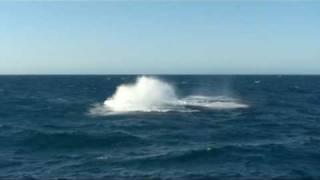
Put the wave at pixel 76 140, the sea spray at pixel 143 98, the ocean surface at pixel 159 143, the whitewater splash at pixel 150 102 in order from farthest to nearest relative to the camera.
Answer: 1. the sea spray at pixel 143 98
2. the whitewater splash at pixel 150 102
3. the wave at pixel 76 140
4. the ocean surface at pixel 159 143

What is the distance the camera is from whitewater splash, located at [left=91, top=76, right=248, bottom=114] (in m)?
52.1

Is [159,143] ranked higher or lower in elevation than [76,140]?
lower

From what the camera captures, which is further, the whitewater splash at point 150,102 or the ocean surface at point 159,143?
the whitewater splash at point 150,102

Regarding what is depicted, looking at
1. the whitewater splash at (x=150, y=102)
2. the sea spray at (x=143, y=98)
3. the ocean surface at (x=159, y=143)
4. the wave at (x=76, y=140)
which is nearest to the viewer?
the ocean surface at (x=159, y=143)

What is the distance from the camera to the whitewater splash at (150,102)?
52.1 m

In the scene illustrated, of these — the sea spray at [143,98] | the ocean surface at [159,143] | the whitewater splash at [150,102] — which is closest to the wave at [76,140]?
the ocean surface at [159,143]

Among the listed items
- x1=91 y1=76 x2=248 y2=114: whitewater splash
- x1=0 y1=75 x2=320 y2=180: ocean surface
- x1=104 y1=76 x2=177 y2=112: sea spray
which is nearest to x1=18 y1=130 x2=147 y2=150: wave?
x1=0 y1=75 x2=320 y2=180: ocean surface

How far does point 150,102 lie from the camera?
5906 centimetres

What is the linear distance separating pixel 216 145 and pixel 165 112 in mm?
18193

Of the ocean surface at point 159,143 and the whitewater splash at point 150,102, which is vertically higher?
the whitewater splash at point 150,102

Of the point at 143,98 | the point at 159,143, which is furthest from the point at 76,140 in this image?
the point at 143,98

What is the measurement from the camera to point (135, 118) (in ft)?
147

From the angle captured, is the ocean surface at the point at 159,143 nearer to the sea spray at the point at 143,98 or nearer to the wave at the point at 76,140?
the wave at the point at 76,140

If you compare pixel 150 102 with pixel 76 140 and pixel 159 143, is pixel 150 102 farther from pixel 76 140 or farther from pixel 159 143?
pixel 159 143
